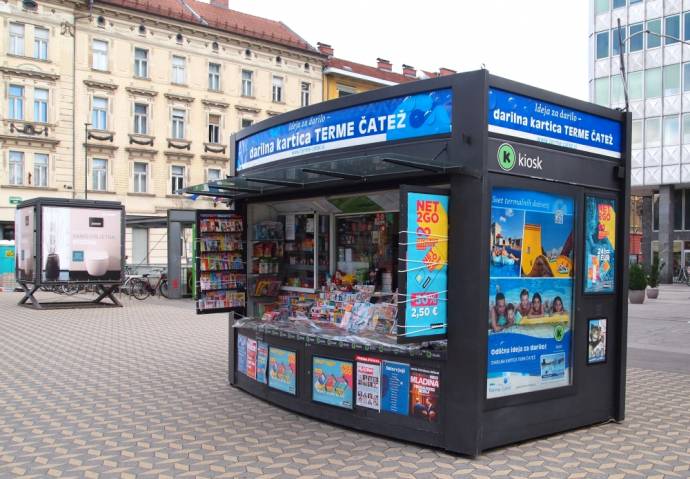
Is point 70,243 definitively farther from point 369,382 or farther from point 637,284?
point 637,284

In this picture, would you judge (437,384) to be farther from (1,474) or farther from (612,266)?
(1,474)

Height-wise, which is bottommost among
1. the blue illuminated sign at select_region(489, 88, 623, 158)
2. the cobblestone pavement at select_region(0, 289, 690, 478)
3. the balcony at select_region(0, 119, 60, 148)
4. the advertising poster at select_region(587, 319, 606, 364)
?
the cobblestone pavement at select_region(0, 289, 690, 478)

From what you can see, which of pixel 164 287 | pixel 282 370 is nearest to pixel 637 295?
pixel 164 287

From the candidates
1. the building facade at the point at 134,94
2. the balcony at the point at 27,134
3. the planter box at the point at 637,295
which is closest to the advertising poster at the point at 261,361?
the planter box at the point at 637,295

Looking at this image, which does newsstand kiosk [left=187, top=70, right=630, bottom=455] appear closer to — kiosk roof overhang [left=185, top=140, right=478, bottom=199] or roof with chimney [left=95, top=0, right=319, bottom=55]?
kiosk roof overhang [left=185, top=140, right=478, bottom=199]

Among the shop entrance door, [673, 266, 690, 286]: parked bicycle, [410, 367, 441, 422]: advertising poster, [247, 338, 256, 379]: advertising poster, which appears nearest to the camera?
[410, 367, 441, 422]: advertising poster

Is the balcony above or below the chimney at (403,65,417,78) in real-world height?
below

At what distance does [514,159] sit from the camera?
5.67 meters

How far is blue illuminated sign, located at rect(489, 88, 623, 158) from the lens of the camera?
5.57 m

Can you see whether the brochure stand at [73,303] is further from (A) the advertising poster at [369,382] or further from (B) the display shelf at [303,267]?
(A) the advertising poster at [369,382]

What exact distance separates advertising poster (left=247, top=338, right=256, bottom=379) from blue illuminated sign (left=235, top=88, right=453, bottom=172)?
208 centimetres

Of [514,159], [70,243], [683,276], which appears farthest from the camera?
[683,276]

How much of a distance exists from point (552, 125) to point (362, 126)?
1749 mm

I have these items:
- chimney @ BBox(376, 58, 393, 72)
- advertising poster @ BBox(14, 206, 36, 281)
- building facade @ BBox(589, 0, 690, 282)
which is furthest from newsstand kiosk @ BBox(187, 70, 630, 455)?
chimney @ BBox(376, 58, 393, 72)
